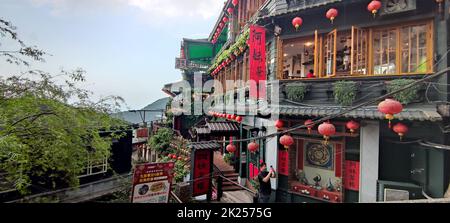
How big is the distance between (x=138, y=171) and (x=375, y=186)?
23.3 feet

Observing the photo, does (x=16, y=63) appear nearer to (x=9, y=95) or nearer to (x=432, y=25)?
(x=9, y=95)

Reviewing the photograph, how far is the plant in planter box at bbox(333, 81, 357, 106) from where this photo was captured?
7.15 m

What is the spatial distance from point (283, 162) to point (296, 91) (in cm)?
289

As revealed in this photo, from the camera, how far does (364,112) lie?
6656 millimetres

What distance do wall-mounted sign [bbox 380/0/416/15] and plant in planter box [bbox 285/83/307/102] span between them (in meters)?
3.22

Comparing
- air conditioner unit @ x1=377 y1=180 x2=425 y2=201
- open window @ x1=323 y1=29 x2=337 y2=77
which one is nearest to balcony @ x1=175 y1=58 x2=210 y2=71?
open window @ x1=323 y1=29 x2=337 y2=77

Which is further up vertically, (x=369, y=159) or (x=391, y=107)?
(x=391, y=107)

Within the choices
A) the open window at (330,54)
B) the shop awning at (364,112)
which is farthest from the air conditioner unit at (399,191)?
the open window at (330,54)

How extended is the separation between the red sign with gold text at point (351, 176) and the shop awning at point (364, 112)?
6.05 feet

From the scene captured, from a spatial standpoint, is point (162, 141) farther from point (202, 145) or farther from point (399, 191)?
point (399, 191)

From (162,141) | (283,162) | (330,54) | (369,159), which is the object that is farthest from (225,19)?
(369,159)

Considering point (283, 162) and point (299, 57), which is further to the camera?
point (299, 57)

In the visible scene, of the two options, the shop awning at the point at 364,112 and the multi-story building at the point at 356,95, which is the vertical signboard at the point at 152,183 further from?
the shop awning at the point at 364,112

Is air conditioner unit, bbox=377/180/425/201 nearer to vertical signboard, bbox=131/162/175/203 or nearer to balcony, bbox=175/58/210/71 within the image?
vertical signboard, bbox=131/162/175/203
